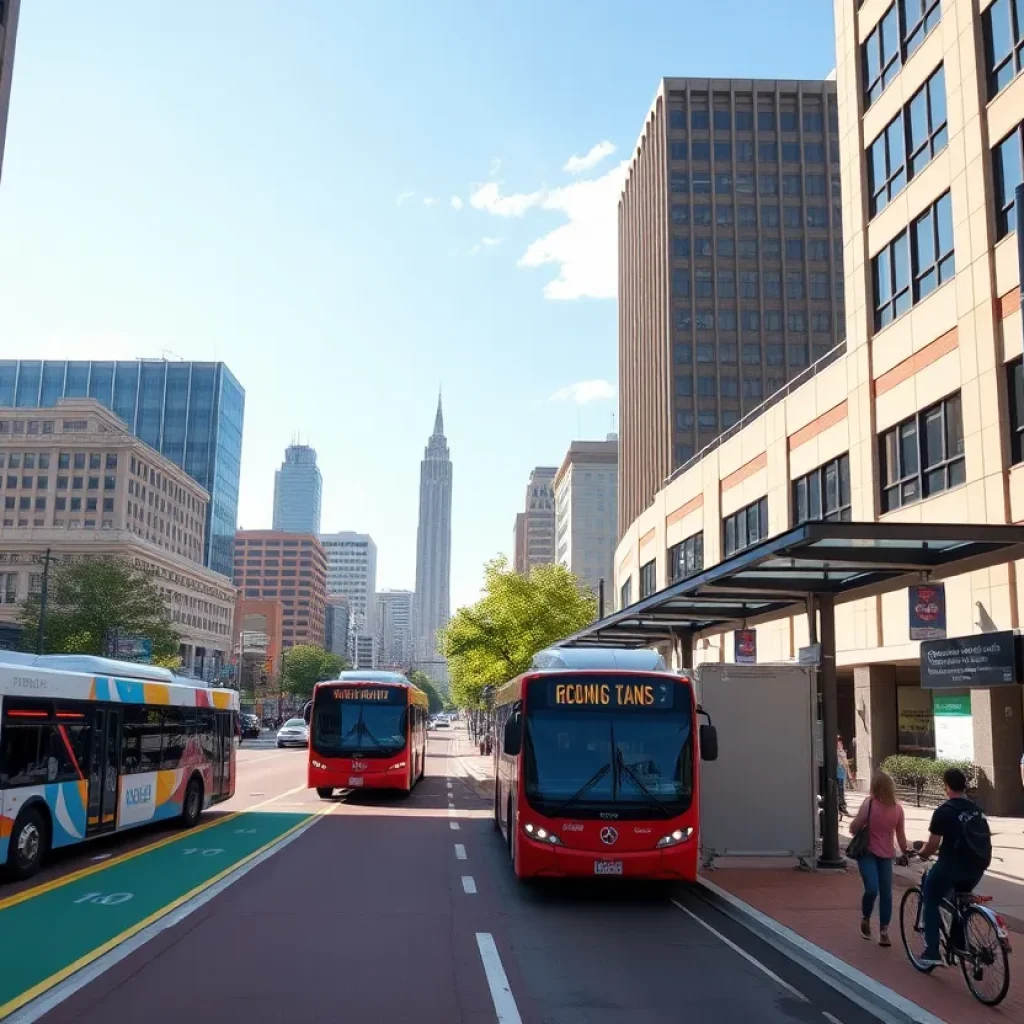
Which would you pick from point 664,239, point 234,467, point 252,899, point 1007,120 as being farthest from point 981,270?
point 234,467

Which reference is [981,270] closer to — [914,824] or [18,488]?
[914,824]

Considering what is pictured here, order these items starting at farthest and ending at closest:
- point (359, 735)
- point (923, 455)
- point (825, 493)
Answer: point (825, 493), point (359, 735), point (923, 455)

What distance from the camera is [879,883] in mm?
10523

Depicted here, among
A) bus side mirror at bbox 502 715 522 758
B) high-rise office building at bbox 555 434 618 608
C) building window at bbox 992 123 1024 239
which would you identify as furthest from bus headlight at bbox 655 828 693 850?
high-rise office building at bbox 555 434 618 608

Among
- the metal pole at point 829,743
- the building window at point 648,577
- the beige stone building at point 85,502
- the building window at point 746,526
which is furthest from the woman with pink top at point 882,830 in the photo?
the beige stone building at point 85,502

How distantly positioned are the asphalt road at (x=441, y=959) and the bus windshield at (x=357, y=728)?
10.4 meters

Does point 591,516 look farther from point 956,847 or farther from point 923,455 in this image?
point 956,847

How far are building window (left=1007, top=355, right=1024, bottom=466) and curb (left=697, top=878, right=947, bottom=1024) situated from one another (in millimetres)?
13002

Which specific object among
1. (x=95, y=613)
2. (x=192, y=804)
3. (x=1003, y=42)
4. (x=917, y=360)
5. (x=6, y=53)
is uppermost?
(x=6, y=53)

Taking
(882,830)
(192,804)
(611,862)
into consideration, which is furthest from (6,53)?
(882,830)

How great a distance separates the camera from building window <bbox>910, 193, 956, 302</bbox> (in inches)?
1008

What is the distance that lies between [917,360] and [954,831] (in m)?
19.8

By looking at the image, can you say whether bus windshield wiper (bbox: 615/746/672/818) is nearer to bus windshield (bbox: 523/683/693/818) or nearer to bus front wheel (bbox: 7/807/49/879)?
bus windshield (bbox: 523/683/693/818)

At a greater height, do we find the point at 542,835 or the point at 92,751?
the point at 92,751
